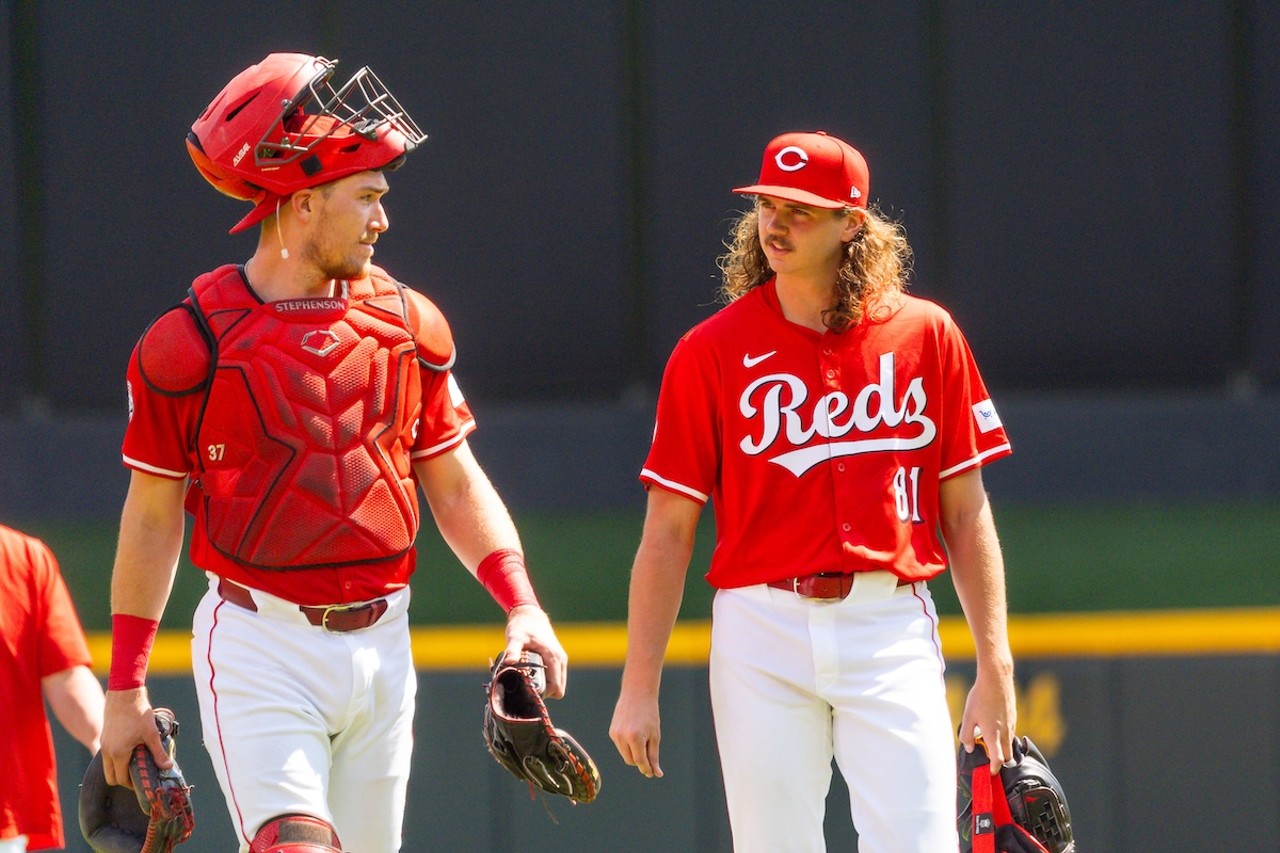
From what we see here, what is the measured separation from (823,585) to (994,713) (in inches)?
16.2

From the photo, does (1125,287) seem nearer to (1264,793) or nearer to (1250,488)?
(1250,488)

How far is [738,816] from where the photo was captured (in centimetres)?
323

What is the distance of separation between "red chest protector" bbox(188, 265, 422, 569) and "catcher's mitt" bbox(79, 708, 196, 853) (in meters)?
0.36

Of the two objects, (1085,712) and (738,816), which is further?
(1085,712)

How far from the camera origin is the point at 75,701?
12.1 feet

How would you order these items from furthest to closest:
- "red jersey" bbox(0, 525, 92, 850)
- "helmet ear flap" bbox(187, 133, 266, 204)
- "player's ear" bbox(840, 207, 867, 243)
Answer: "red jersey" bbox(0, 525, 92, 850), "player's ear" bbox(840, 207, 867, 243), "helmet ear flap" bbox(187, 133, 266, 204)

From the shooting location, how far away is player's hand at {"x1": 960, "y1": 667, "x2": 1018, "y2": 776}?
3.26 meters

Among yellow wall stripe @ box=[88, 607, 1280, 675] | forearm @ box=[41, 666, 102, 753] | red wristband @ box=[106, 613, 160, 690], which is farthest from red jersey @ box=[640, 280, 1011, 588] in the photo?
yellow wall stripe @ box=[88, 607, 1280, 675]

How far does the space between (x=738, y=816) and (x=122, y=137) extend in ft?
12.2

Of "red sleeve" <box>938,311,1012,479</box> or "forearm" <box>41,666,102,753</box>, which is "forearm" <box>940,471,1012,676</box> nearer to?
"red sleeve" <box>938,311,1012,479</box>

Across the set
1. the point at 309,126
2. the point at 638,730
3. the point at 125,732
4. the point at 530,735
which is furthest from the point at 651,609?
the point at 309,126

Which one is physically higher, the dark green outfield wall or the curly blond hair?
the curly blond hair

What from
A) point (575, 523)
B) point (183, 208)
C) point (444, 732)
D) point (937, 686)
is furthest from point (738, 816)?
point (183, 208)

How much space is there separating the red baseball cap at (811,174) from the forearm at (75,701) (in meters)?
1.73
